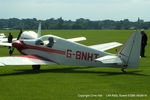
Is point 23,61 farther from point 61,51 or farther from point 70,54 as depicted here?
point 70,54

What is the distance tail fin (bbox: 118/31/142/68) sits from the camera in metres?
14.6

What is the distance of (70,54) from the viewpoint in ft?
55.2

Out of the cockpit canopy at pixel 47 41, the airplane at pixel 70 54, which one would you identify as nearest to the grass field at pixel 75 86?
the airplane at pixel 70 54

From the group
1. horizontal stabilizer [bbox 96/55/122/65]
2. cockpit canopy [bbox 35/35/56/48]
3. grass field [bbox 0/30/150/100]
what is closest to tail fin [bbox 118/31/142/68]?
horizontal stabilizer [bbox 96/55/122/65]

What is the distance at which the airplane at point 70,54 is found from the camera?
48.5 ft

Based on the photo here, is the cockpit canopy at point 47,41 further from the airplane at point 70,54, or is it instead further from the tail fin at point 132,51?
the tail fin at point 132,51

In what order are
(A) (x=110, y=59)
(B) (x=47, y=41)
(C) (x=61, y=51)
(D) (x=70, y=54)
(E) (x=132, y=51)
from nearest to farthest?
(E) (x=132, y=51) < (A) (x=110, y=59) < (D) (x=70, y=54) < (C) (x=61, y=51) < (B) (x=47, y=41)

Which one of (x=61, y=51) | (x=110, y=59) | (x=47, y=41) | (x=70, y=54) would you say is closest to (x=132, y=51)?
(x=110, y=59)

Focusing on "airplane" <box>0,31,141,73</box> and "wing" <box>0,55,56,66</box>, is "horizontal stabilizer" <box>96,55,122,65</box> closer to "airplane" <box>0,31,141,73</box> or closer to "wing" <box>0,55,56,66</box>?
"airplane" <box>0,31,141,73</box>

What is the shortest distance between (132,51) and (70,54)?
11.5 feet

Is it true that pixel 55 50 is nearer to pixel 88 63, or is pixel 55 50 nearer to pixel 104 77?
pixel 88 63

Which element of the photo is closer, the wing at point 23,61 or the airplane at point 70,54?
the airplane at point 70,54

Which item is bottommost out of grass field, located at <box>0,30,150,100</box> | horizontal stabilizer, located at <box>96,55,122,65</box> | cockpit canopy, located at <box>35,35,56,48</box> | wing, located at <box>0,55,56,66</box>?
grass field, located at <box>0,30,150,100</box>

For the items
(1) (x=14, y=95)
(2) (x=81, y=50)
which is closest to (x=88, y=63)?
(2) (x=81, y=50)
